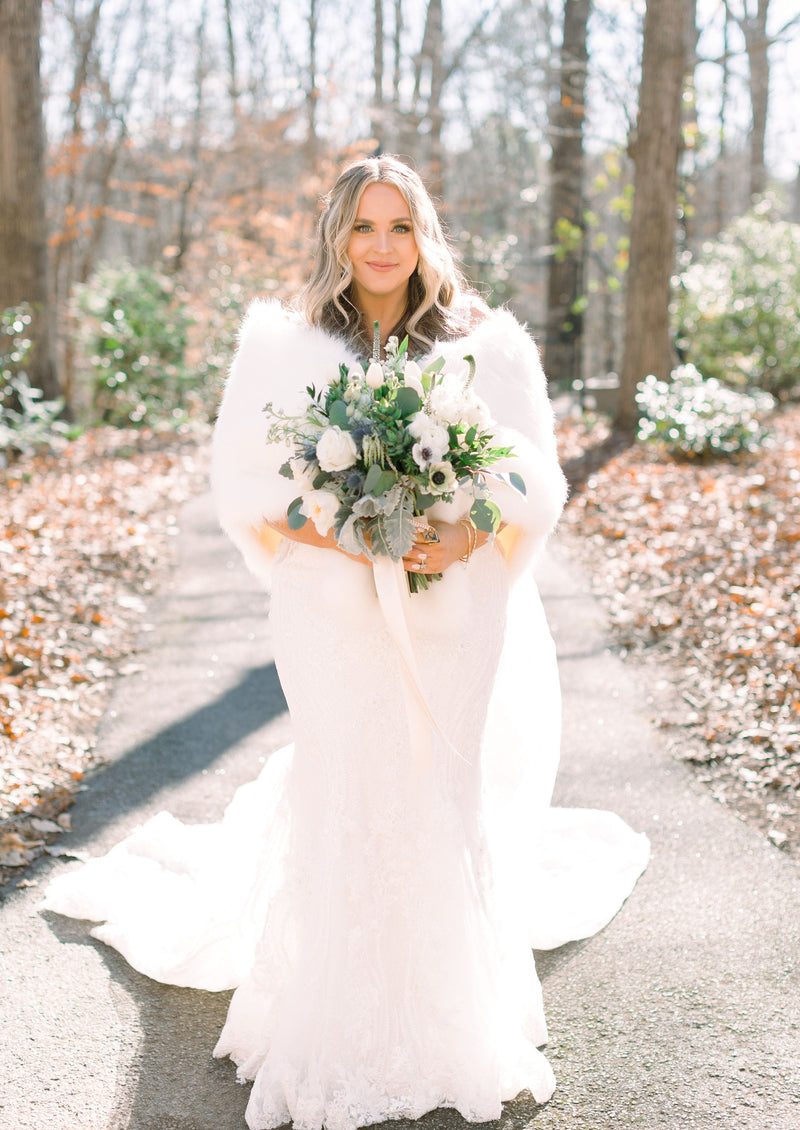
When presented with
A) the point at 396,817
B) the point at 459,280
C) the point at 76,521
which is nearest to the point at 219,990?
the point at 396,817

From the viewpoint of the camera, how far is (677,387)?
11922 millimetres

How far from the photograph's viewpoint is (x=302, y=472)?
8.90 ft

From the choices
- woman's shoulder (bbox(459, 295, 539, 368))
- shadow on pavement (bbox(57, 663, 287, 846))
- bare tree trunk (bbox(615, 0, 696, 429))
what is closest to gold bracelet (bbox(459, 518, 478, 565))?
woman's shoulder (bbox(459, 295, 539, 368))

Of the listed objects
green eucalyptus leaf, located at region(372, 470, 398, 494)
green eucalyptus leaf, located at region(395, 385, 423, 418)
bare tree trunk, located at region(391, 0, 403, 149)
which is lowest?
green eucalyptus leaf, located at region(372, 470, 398, 494)

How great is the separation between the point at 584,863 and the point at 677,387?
8972 millimetres

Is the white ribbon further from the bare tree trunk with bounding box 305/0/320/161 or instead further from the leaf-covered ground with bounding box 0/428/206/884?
the bare tree trunk with bounding box 305/0/320/161

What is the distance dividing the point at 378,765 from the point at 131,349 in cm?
1314

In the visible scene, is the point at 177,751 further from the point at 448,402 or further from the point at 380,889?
the point at 448,402

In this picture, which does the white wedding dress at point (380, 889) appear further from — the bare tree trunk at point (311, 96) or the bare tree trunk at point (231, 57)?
the bare tree trunk at point (231, 57)

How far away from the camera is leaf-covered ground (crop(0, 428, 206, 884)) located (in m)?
4.73

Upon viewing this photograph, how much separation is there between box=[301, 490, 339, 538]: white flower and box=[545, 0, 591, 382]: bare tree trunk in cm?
1469

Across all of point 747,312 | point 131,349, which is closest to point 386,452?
point 131,349

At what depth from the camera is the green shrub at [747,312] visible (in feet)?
48.1

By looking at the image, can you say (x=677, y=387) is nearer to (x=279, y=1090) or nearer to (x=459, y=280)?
(x=459, y=280)
